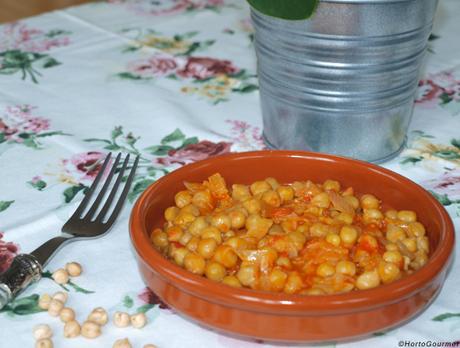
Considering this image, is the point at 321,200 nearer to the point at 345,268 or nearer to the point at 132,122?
the point at 345,268

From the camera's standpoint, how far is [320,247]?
0.78m

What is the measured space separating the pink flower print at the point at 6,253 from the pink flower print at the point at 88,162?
0.59 ft

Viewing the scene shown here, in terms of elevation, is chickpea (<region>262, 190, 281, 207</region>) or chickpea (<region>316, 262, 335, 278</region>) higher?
chickpea (<region>316, 262, 335, 278</region>)

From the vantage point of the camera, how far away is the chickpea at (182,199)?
88 cm

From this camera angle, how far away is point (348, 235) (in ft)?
2.60

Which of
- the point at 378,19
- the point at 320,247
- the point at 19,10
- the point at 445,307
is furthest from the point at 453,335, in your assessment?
the point at 19,10

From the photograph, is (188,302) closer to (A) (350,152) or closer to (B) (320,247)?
(B) (320,247)

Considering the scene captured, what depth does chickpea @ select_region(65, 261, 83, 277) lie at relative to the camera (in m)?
0.83

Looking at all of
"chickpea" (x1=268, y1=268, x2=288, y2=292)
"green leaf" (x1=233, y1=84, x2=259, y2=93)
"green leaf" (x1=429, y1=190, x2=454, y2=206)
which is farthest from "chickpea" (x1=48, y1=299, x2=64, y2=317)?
"green leaf" (x1=233, y1=84, x2=259, y2=93)

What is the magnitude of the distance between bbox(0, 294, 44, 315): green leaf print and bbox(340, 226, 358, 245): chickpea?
32cm

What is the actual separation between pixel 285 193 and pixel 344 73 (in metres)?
0.18

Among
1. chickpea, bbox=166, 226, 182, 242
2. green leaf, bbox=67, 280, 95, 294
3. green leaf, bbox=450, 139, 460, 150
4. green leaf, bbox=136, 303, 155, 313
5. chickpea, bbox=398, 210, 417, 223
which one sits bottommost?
green leaf, bbox=450, 139, 460, 150

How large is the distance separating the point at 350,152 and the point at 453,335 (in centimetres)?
35

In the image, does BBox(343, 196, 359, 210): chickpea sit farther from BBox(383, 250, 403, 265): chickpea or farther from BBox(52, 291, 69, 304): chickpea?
BBox(52, 291, 69, 304): chickpea
